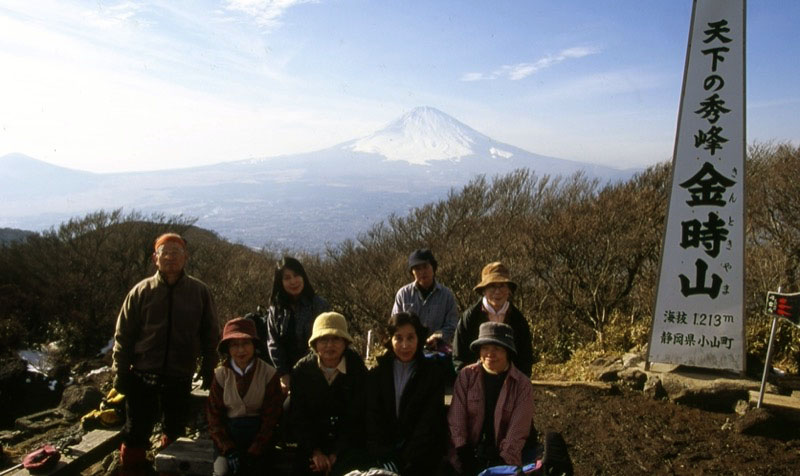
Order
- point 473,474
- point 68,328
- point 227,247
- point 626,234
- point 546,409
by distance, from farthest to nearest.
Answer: point 227,247
point 68,328
point 626,234
point 546,409
point 473,474

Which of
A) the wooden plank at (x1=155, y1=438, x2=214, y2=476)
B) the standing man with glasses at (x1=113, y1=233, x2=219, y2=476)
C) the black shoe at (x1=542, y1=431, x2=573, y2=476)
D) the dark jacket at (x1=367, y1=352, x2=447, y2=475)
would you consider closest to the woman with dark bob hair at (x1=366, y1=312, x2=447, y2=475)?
the dark jacket at (x1=367, y1=352, x2=447, y2=475)

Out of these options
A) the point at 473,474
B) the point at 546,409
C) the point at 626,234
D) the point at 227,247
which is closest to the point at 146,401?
the point at 473,474

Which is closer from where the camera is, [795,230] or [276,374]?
[276,374]

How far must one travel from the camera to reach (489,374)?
291 cm

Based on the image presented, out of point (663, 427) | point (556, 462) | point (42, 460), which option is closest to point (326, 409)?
point (556, 462)

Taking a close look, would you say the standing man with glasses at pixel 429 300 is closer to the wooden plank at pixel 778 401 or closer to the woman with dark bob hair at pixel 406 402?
the woman with dark bob hair at pixel 406 402

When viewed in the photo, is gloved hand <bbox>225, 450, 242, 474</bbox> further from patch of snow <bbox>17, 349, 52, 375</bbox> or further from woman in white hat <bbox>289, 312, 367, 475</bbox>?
patch of snow <bbox>17, 349, 52, 375</bbox>

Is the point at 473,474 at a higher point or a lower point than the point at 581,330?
higher

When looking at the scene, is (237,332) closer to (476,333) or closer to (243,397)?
(243,397)

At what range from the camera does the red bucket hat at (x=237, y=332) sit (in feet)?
9.89

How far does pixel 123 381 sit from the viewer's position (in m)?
3.27

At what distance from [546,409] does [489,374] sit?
2151 mm

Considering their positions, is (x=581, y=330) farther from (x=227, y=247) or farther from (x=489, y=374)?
(x=227, y=247)

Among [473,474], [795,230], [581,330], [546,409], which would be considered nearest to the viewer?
[473,474]
